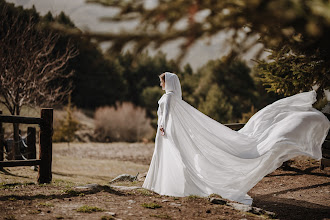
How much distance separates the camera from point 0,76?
11.3 metres

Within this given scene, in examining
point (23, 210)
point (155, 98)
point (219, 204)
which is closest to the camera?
point (23, 210)

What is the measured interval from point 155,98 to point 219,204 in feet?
80.1

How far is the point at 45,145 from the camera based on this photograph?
6.62 meters

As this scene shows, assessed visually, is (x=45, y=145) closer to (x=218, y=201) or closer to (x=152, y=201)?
(x=152, y=201)

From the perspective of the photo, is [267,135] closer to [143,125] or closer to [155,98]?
[143,125]

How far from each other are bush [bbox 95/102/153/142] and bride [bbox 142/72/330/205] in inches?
665

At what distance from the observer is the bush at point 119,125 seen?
75.6 ft

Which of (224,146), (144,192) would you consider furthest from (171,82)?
(144,192)

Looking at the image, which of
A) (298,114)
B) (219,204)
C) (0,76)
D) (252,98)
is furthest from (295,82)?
(252,98)

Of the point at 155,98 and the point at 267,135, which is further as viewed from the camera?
the point at 155,98

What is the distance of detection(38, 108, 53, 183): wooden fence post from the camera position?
21.6ft

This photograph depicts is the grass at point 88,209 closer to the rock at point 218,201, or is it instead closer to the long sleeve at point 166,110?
the rock at point 218,201

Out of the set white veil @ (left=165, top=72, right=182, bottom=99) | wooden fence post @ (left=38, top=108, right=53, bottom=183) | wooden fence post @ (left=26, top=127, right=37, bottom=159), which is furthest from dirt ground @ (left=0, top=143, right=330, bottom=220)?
white veil @ (left=165, top=72, right=182, bottom=99)

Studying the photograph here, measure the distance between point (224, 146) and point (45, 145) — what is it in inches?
140
